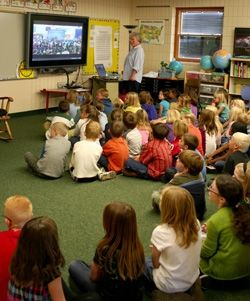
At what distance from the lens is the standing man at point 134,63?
26.0ft

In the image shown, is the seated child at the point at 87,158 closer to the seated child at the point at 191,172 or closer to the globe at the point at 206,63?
the seated child at the point at 191,172

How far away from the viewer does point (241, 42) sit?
843 cm

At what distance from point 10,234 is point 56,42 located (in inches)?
262

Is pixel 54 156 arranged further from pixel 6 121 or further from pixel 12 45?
pixel 12 45

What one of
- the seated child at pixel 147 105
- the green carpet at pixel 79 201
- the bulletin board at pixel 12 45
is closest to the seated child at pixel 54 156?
the green carpet at pixel 79 201

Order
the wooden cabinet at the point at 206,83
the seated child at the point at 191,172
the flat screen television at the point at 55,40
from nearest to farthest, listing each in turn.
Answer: the seated child at the point at 191,172
the flat screen television at the point at 55,40
the wooden cabinet at the point at 206,83

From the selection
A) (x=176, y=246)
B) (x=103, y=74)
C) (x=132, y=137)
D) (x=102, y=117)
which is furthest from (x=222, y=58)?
(x=176, y=246)

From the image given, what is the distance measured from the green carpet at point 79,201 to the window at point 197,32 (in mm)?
5294

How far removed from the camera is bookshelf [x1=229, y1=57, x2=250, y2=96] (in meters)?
8.23

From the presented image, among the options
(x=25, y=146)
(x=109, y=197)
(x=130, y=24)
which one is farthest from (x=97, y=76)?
(x=109, y=197)

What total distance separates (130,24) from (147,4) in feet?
2.00

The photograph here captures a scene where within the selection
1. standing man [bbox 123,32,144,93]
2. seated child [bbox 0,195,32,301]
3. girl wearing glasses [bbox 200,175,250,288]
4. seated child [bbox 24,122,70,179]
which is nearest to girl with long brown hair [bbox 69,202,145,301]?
seated child [bbox 0,195,32,301]

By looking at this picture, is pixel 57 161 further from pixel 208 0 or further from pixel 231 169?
pixel 208 0

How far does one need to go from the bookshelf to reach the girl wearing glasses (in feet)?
19.7
